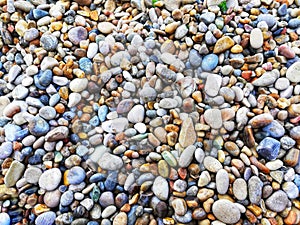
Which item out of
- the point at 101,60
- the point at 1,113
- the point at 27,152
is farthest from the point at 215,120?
the point at 1,113

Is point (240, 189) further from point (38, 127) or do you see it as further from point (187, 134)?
point (38, 127)

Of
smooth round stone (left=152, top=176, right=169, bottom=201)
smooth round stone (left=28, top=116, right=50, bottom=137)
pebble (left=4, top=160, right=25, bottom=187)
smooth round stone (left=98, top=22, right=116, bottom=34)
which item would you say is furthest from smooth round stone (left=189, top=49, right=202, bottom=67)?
pebble (left=4, top=160, right=25, bottom=187)

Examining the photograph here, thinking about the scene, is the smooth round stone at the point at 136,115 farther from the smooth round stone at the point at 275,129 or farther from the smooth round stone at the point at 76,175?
the smooth round stone at the point at 275,129

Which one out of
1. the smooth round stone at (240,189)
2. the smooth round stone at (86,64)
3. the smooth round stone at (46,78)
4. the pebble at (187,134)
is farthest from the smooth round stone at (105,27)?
the smooth round stone at (240,189)

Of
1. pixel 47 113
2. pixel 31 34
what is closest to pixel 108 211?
pixel 47 113

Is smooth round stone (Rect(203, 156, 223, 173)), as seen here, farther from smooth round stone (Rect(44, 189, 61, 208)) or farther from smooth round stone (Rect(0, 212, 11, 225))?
Result: smooth round stone (Rect(0, 212, 11, 225))

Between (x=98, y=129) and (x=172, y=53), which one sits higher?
(x=172, y=53)

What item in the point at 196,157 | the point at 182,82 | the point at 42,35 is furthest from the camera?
the point at 42,35

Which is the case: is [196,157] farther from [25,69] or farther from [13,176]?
[25,69]
